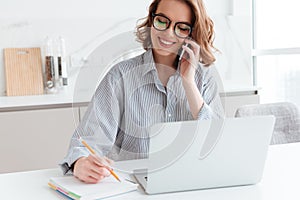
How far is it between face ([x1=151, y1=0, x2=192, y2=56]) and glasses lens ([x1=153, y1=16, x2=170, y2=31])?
1 cm

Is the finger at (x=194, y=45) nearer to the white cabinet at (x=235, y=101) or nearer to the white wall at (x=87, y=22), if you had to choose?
the white cabinet at (x=235, y=101)

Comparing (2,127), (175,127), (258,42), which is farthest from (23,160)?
(258,42)

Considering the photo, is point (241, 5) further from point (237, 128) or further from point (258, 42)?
point (237, 128)

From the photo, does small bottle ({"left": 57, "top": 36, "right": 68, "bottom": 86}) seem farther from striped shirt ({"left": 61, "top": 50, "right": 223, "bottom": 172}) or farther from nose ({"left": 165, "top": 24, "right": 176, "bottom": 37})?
nose ({"left": 165, "top": 24, "right": 176, "bottom": 37})

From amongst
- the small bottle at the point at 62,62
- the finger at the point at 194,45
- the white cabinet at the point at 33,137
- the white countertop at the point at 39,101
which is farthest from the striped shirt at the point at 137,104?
the small bottle at the point at 62,62

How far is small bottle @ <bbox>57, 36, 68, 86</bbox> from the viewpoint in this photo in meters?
3.42

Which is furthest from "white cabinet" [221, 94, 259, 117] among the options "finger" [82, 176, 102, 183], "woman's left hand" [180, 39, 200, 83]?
"finger" [82, 176, 102, 183]

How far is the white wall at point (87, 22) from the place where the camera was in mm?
3396

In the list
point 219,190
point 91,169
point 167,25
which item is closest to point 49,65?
point 167,25

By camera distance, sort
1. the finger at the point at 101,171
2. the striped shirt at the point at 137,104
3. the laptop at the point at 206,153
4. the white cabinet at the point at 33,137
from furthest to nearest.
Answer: the white cabinet at the point at 33,137, the striped shirt at the point at 137,104, the finger at the point at 101,171, the laptop at the point at 206,153

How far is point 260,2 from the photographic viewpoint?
403 cm

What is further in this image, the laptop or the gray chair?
the gray chair

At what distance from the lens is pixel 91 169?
4.57ft

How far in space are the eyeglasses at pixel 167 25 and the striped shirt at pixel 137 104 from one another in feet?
0.63
